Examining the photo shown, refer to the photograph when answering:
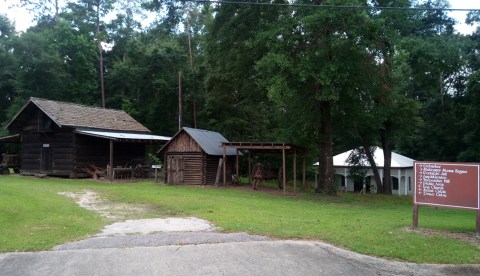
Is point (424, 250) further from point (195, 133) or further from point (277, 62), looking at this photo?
point (195, 133)

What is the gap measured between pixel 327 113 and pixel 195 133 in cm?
853

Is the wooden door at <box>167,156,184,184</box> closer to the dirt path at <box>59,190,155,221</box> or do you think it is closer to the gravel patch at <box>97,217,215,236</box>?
the dirt path at <box>59,190,155,221</box>

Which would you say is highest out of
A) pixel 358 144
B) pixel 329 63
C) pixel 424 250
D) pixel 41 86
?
pixel 41 86

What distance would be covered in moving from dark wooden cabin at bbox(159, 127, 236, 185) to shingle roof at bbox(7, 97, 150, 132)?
7.83m

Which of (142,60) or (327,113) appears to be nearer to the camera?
(327,113)

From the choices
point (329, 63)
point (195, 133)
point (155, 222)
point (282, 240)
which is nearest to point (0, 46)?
point (195, 133)

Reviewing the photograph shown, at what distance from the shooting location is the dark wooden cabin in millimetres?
28047

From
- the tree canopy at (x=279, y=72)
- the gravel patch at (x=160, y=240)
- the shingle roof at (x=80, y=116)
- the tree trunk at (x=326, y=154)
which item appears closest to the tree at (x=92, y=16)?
the tree canopy at (x=279, y=72)

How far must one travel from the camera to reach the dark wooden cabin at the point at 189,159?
28.0 metres

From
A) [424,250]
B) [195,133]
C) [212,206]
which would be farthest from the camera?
[195,133]

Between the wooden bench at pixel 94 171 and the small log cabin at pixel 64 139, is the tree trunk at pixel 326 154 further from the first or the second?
the wooden bench at pixel 94 171

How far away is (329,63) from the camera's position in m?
21.3

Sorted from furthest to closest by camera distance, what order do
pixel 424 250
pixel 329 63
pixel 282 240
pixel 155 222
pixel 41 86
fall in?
1. pixel 41 86
2. pixel 329 63
3. pixel 155 222
4. pixel 282 240
5. pixel 424 250

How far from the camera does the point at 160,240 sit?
30.7 feet
